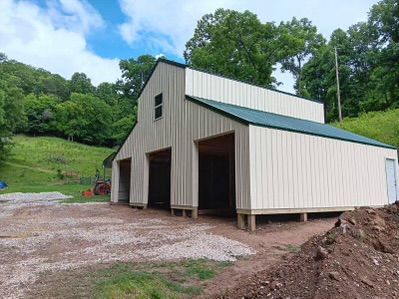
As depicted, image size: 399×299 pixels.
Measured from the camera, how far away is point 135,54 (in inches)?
2404

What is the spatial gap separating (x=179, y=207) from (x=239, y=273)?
693 cm

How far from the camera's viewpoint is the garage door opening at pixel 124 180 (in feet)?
61.8

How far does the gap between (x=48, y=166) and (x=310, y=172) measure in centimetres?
3521

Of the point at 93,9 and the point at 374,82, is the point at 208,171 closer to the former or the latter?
the point at 93,9

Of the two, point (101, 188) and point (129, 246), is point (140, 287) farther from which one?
point (101, 188)

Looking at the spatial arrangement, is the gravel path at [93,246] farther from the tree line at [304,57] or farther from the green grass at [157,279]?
the tree line at [304,57]

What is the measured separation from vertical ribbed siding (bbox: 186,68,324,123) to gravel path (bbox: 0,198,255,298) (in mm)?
5197

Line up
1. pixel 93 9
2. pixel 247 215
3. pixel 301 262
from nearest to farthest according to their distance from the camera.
Answer: pixel 301 262
pixel 247 215
pixel 93 9

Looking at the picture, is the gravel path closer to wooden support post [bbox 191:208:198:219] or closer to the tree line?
wooden support post [bbox 191:208:198:219]

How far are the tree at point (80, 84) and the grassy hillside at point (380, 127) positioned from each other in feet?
210

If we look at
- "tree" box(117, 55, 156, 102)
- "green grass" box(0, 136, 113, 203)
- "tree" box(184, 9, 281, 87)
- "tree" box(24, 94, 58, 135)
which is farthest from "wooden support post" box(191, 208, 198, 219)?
"tree" box(24, 94, 58, 135)

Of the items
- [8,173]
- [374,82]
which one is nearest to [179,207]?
[374,82]

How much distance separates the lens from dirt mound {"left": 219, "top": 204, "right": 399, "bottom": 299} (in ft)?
10.9

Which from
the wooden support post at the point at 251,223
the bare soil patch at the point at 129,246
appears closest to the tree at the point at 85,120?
the bare soil patch at the point at 129,246
